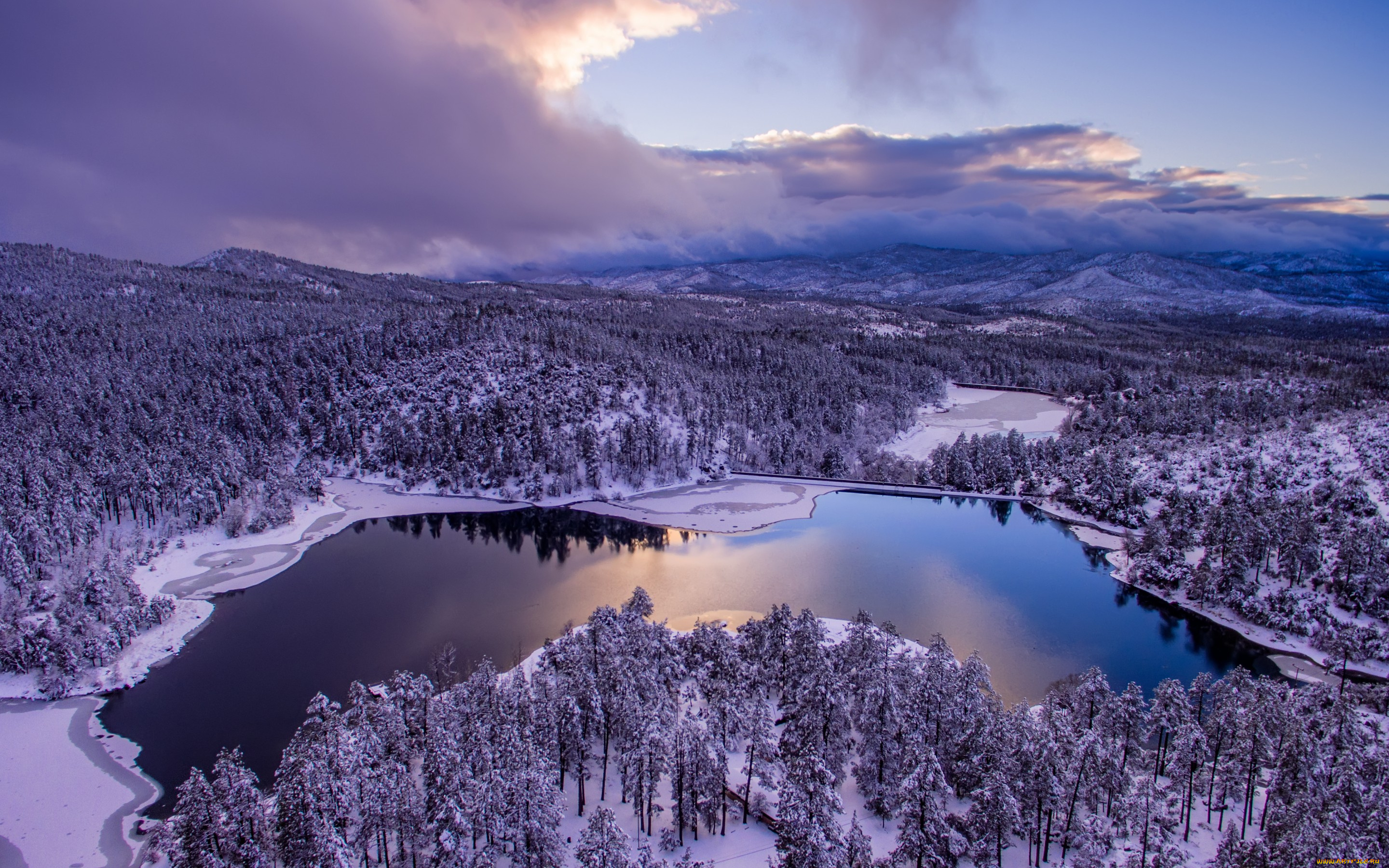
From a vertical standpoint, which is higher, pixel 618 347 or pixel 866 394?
pixel 618 347

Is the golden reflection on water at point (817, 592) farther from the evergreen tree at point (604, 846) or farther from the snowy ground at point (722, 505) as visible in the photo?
the evergreen tree at point (604, 846)

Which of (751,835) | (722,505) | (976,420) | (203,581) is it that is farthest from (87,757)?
(976,420)

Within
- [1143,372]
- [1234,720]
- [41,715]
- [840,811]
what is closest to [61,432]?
[41,715]

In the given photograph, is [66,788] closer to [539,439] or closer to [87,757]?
[87,757]

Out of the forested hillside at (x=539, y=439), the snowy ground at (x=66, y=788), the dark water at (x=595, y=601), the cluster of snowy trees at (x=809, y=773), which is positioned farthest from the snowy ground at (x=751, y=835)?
the forested hillside at (x=539, y=439)

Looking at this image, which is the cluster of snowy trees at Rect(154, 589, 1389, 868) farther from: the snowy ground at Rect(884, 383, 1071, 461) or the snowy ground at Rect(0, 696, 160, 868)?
the snowy ground at Rect(884, 383, 1071, 461)

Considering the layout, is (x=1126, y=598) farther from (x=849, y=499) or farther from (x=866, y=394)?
(x=866, y=394)
